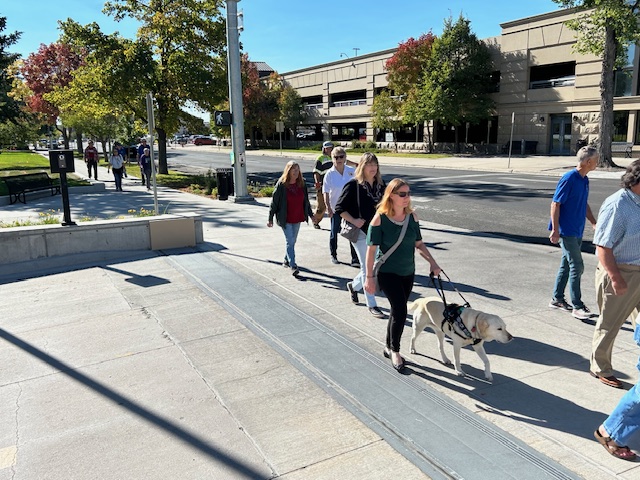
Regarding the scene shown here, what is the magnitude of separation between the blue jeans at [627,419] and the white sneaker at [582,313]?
2639mm

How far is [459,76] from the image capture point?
118 feet

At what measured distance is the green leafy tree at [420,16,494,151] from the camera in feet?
117

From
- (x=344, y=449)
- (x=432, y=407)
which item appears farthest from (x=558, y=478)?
(x=344, y=449)

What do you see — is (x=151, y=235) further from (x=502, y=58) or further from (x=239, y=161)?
(x=502, y=58)

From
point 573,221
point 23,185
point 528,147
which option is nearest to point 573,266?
point 573,221

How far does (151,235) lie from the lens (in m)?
9.47

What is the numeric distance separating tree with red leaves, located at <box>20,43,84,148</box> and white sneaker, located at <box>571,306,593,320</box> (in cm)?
4325

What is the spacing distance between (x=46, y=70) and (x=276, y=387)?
4565 cm

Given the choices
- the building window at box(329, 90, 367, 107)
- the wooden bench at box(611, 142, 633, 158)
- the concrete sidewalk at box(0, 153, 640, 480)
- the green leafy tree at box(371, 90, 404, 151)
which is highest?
the building window at box(329, 90, 367, 107)

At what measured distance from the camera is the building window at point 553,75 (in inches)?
1332

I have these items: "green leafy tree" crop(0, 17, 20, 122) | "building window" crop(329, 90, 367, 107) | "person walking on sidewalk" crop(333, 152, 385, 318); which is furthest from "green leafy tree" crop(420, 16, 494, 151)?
"person walking on sidewalk" crop(333, 152, 385, 318)

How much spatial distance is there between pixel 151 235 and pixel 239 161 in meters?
6.72

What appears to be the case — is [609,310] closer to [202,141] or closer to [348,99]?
[348,99]

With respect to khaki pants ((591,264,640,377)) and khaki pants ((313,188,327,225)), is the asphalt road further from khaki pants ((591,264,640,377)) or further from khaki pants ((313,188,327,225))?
khaki pants ((591,264,640,377))
